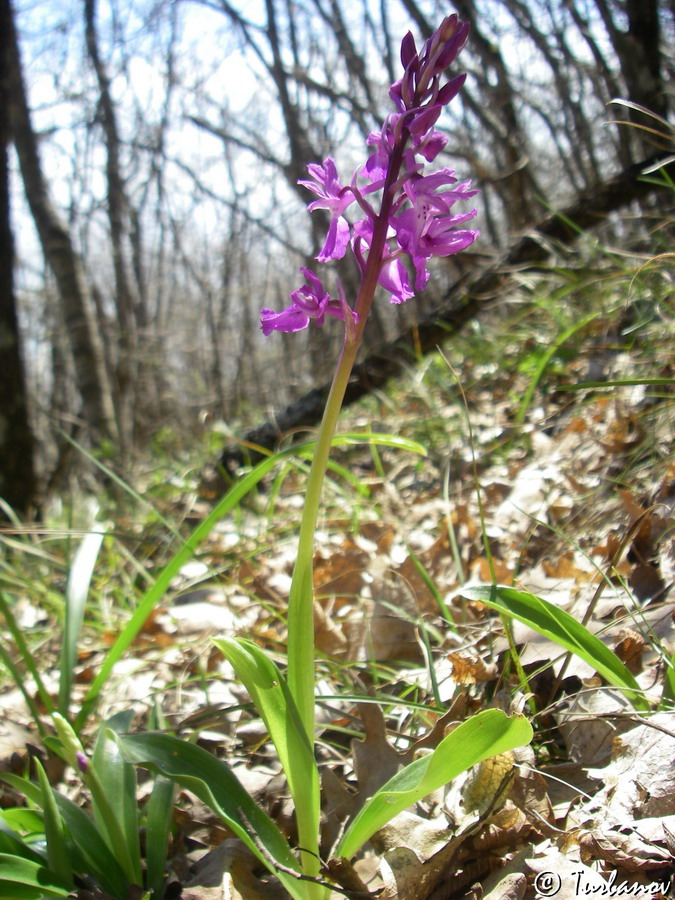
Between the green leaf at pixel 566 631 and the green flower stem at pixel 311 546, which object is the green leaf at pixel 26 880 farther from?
the green leaf at pixel 566 631

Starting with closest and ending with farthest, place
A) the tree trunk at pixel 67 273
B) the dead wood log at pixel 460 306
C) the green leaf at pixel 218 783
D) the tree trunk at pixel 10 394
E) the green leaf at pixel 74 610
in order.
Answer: the green leaf at pixel 218 783, the green leaf at pixel 74 610, the dead wood log at pixel 460 306, the tree trunk at pixel 10 394, the tree trunk at pixel 67 273

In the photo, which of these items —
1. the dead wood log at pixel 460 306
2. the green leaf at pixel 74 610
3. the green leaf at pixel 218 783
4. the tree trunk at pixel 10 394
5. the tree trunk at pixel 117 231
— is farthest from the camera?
the tree trunk at pixel 117 231

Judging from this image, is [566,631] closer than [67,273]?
Yes

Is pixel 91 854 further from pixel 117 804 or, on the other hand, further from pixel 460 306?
pixel 460 306

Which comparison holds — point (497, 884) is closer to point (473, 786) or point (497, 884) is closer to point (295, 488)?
point (473, 786)

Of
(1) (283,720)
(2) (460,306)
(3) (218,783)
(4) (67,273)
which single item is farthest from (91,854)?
(4) (67,273)

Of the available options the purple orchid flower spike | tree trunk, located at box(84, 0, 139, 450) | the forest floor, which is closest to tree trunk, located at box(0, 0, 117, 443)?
tree trunk, located at box(84, 0, 139, 450)

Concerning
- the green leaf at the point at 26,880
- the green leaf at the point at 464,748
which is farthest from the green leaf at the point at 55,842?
the green leaf at the point at 464,748

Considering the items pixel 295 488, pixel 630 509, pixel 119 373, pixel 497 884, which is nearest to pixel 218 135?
pixel 119 373
